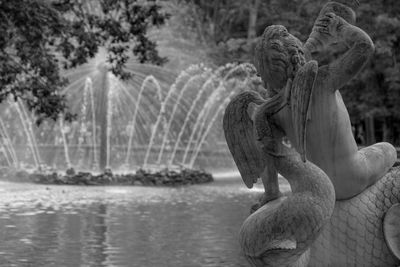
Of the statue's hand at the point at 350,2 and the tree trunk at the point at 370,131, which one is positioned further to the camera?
the tree trunk at the point at 370,131

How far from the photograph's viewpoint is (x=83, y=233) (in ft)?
33.5

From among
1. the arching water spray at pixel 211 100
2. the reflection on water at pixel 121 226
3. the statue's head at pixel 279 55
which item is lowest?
the reflection on water at pixel 121 226

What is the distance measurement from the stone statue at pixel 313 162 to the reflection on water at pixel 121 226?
349cm

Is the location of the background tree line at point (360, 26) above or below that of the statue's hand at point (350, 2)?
above

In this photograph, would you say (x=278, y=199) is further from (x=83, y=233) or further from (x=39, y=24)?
(x=39, y=24)

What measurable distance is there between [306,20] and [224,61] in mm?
4288

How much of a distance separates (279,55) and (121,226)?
7.08 m

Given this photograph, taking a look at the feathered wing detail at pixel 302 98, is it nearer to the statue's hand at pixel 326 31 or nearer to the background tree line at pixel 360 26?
the statue's hand at pixel 326 31

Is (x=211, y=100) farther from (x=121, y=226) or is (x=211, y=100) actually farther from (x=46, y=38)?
(x=121, y=226)

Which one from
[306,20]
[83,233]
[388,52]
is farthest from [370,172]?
[306,20]

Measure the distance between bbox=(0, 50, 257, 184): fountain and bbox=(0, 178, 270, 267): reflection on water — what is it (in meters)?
7.71

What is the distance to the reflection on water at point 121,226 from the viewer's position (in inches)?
326

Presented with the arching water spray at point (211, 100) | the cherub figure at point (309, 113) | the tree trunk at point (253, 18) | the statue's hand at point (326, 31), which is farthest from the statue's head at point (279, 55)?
the tree trunk at point (253, 18)

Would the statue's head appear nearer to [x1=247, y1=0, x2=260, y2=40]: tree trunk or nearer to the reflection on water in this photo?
the reflection on water
